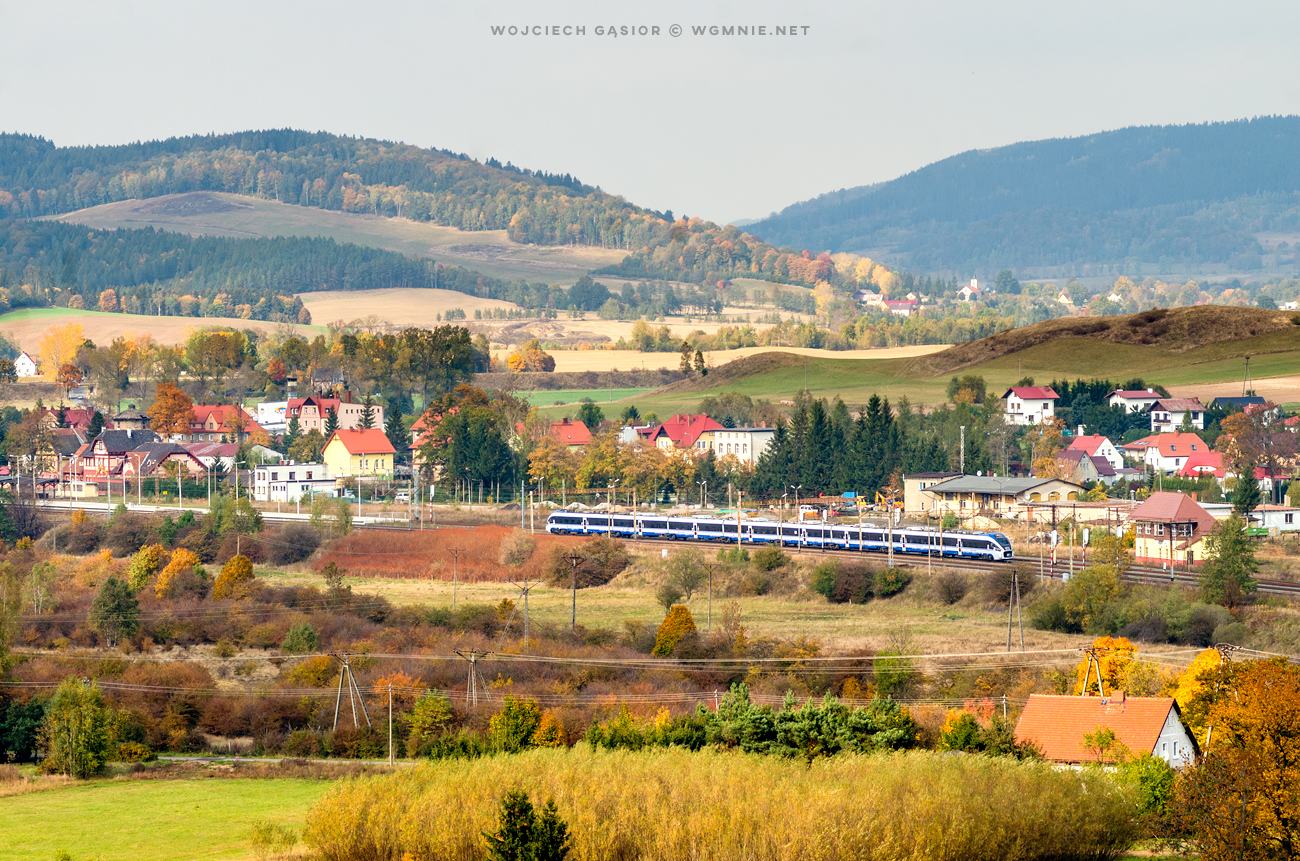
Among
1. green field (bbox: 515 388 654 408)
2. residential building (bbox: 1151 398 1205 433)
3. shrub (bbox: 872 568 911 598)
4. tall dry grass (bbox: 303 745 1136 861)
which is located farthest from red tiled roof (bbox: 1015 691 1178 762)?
green field (bbox: 515 388 654 408)

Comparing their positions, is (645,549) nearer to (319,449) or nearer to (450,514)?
(450,514)

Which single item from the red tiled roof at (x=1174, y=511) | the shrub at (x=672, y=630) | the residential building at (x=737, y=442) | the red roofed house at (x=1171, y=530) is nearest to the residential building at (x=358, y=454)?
the residential building at (x=737, y=442)

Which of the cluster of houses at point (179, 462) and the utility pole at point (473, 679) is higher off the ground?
the cluster of houses at point (179, 462)

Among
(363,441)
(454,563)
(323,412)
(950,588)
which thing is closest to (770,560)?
(950,588)

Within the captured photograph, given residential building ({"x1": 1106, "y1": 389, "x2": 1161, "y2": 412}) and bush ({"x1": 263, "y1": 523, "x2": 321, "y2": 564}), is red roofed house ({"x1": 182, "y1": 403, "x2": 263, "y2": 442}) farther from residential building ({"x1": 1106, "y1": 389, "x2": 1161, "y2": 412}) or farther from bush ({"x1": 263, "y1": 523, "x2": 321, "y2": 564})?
residential building ({"x1": 1106, "y1": 389, "x2": 1161, "y2": 412})

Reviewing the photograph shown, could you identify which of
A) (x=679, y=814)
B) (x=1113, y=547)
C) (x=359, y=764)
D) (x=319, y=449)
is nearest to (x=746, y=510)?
(x=1113, y=547)

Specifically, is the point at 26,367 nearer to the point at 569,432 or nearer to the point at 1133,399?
the point at 569,432

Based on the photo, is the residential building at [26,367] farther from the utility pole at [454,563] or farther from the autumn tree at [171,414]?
the utility pole at [454,563]
